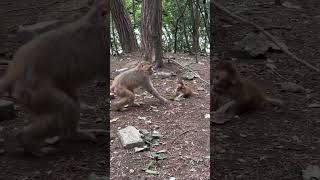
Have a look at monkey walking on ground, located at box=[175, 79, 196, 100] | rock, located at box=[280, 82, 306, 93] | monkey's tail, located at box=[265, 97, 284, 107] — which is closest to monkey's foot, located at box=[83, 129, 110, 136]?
monkey's tail, located at box=[265, 97, 284, 107]

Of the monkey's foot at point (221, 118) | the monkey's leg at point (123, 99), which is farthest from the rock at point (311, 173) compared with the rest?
the monkey's leg at point (123, 99)

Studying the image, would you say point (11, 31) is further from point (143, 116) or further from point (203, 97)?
point (203, 97)

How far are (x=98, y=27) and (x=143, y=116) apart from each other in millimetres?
2669

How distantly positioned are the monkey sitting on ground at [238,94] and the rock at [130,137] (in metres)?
0.84

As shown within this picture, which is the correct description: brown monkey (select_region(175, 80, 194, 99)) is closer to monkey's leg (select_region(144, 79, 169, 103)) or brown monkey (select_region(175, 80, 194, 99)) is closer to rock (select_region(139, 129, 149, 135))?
monkey's leg (select_region(144, 79, 169, 103))

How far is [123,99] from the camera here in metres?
5.07

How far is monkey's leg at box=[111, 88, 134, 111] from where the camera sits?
506cm

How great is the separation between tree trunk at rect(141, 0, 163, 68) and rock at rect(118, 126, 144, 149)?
206cm

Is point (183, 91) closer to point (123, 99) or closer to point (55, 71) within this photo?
point (123, 99)

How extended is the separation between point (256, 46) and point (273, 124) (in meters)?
1.76

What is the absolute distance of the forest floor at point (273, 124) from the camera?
336cm

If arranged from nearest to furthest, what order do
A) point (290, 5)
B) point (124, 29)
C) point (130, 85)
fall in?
1. point (130, 85)
2. point (290, 5)
3. point (124, 29)

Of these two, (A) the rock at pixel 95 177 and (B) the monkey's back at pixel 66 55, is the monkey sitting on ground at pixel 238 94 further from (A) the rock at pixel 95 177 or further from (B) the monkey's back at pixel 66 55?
(B) the monkey's back at pixel 66 55

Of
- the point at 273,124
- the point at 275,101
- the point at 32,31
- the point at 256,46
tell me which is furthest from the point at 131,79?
the point at 32,31
